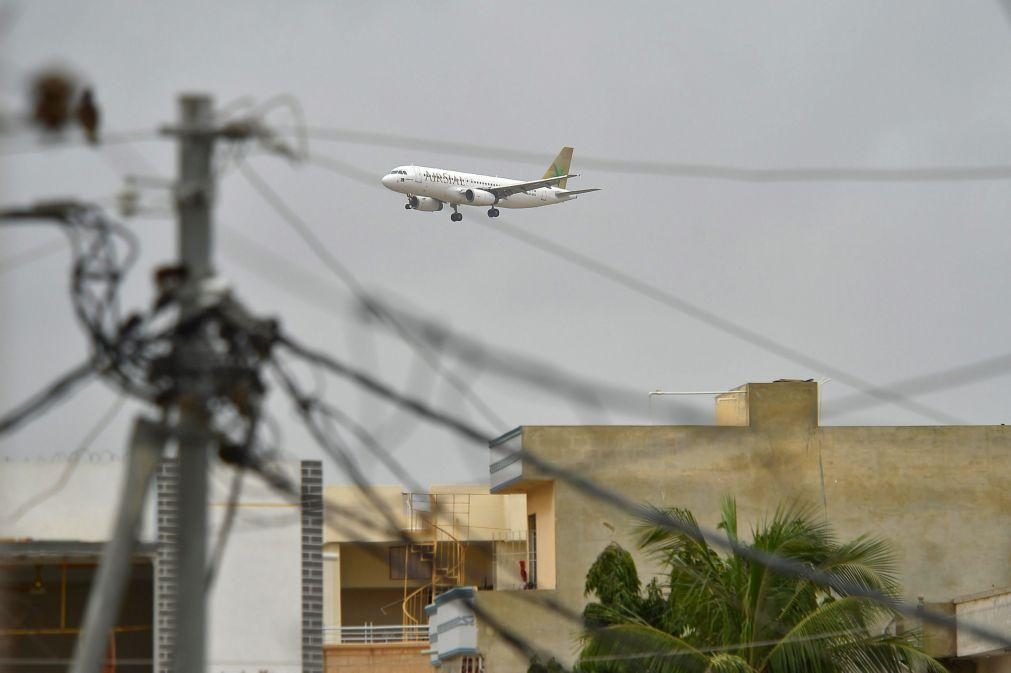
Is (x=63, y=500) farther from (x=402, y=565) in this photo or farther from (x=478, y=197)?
(x=478, y=197)

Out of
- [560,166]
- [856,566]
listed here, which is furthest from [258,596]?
[560,166]

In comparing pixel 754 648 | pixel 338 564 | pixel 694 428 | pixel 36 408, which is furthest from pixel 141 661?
pixel 338 564

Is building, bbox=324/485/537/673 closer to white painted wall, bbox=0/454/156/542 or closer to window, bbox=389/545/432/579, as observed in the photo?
window, bbox=389/545/432/579

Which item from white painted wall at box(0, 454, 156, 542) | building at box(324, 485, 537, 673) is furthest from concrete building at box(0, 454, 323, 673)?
building at box(324, 485, 537, 673)

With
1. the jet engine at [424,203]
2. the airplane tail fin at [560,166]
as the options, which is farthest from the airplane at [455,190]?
the airplane tail fin at [560,166]

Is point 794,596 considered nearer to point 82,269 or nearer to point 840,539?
point 840,539

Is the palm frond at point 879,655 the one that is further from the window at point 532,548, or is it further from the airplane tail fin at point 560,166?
the airplane tail fin at point 560,166
